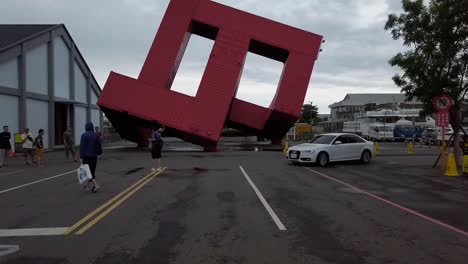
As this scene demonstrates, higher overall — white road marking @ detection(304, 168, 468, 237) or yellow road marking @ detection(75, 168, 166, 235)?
yellow road marking @ detection(75, 168, 166, 235)

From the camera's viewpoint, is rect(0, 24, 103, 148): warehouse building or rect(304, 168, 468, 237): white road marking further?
rect(0, 24, 103, 148): warehouse building

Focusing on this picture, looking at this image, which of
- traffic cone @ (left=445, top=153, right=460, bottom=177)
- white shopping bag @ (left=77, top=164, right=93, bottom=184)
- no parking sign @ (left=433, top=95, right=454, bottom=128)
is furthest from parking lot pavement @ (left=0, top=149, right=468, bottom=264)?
no parking sign @ (left=433, top=95, right=454, bottom=128)

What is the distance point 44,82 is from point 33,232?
30554mm

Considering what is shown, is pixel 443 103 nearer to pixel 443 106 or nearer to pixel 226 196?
pixel 443 106

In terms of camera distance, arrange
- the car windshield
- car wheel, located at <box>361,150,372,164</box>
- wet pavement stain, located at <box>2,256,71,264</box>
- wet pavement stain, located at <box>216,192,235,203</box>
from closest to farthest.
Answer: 1. wet pavement stain, located at <box>2,256,71,264</box>
2. wet pavement stain, located at <box>216,192,235,203</box>
3. the car windshield
4. car wheel, located at <box>361,150,372,164</box>

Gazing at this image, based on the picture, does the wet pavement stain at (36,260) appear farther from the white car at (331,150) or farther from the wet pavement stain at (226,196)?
the white car at (331,150)

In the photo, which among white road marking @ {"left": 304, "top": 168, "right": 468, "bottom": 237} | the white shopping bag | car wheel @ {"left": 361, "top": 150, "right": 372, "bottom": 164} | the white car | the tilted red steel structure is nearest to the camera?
white road marking @ {"left": 304, "top": 168, "right": 468, "bottom": 237}

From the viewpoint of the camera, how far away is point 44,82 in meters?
36.2

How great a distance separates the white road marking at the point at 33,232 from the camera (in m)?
7.73

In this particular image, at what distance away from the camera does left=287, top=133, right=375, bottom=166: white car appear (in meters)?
21.5

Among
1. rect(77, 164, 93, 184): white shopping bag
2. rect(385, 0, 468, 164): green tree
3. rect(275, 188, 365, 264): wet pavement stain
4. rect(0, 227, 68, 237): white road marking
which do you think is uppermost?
rect(385, 0, 468, 164): green tree

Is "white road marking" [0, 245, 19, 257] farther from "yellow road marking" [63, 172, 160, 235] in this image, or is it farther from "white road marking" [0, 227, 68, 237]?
"yellow road marking" [63, 172, 160, 235]

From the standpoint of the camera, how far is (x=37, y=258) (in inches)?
249

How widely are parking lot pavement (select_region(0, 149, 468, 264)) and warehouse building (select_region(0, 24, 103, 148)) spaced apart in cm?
1652
